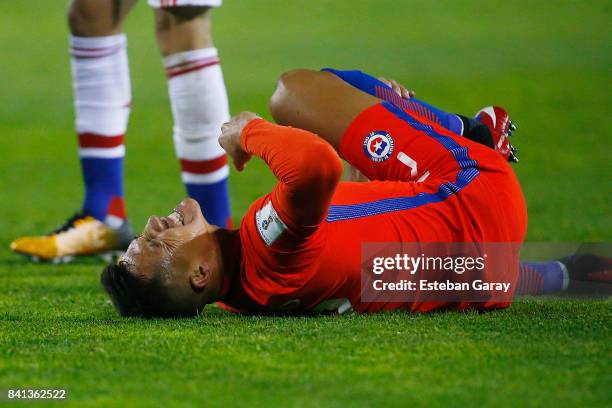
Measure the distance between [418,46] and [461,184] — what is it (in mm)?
7900

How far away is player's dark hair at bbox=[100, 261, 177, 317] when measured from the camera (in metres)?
2.74

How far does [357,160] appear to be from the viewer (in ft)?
10.2

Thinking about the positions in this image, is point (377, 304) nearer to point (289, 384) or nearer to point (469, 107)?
point (289, 384)

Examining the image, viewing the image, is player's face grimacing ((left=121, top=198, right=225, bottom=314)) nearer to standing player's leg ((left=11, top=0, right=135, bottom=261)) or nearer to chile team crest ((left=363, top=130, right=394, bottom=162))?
chile team crest ((left=363, top=130, right=394, bottom=162))

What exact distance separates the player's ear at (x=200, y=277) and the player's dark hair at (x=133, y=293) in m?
0.07

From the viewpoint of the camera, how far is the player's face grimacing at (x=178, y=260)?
2730mm

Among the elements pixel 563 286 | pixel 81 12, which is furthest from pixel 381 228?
pixel 81 12

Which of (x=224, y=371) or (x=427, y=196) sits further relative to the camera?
(x=427, y=196)

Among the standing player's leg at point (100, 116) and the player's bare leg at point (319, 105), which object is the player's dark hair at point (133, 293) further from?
the standing player's leg at point (100, 116)

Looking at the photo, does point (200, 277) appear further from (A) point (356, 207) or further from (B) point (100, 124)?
(B) point (100, 124)

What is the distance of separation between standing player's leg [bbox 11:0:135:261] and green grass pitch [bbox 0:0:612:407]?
23 cm

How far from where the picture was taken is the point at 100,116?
13.5 ft

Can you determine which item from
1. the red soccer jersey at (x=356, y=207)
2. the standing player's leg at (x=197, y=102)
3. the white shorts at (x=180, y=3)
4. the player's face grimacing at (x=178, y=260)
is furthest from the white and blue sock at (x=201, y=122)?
the player's face grimacing at (x=178, y=260)

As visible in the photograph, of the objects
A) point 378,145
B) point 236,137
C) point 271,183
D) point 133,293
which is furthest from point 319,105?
point 271,183
